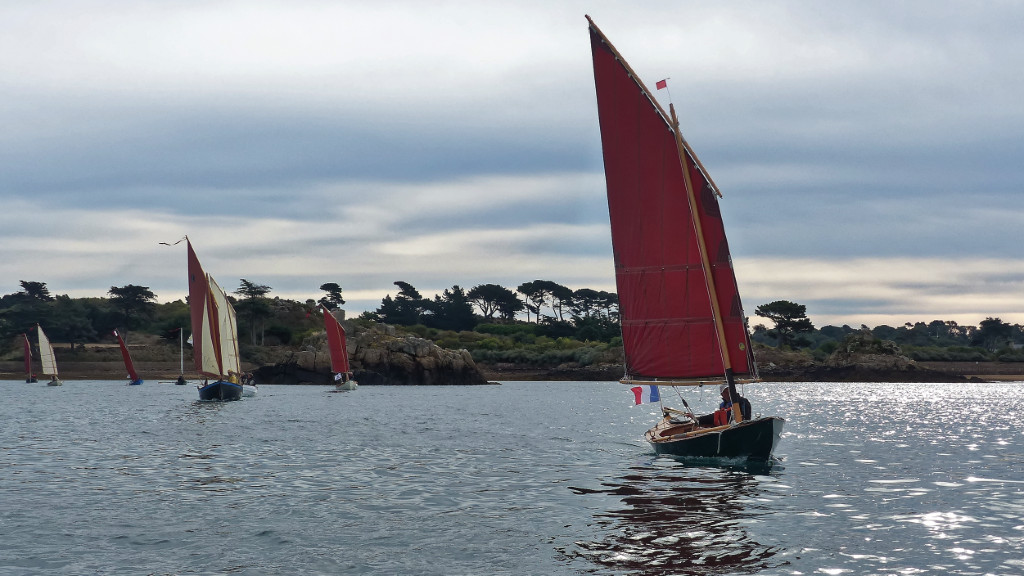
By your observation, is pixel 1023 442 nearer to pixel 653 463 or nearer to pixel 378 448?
pixel 653 463

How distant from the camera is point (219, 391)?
3755 inches

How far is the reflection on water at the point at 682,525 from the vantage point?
1954cm

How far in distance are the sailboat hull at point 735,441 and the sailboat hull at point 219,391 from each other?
2728 inches

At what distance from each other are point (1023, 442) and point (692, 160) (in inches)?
1300

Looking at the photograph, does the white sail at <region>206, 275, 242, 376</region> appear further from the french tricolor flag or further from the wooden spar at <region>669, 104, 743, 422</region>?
the wooden spar at <region>669, 104, 743, 422</region>

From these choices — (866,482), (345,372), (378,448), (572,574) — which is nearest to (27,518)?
(572,574)

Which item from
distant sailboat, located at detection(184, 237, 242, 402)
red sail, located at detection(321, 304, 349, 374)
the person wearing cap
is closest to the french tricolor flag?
the person wearing cap

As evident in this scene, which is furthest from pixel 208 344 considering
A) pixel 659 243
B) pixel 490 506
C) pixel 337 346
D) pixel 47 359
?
Answer: pixel 47 359

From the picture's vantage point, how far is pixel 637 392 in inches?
1518

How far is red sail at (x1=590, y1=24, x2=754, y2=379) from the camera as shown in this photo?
34.9 m

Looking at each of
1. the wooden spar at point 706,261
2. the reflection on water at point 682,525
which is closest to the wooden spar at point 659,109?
the wooden spar at point 706,261

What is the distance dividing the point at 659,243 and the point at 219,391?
7156cm

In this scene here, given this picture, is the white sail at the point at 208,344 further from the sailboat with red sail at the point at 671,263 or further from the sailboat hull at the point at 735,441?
the sailboat hull at the point at 735,441

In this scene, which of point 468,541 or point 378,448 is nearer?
point 468,541
